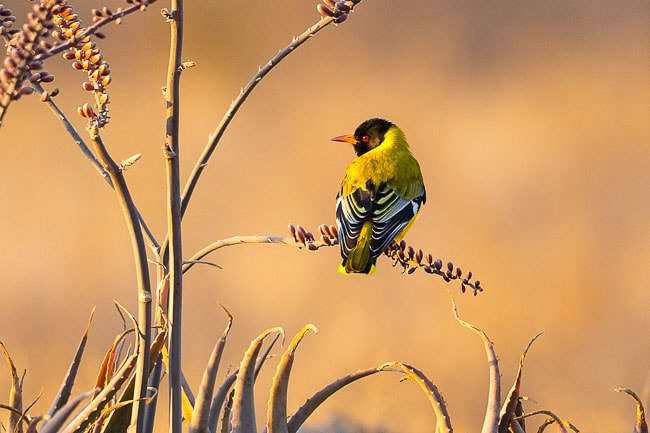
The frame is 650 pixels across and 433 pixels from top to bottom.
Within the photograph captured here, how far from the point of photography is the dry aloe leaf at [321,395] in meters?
1.02

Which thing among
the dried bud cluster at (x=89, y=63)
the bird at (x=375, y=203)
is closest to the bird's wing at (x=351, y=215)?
the bird at (x=375, y=203)

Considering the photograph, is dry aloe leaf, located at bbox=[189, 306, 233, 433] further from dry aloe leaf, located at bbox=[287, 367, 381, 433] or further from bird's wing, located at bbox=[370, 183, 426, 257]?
bird's wing, located at bbox=[370, 183, 426, 257]

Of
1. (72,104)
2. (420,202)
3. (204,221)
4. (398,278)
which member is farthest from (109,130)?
(420,202)

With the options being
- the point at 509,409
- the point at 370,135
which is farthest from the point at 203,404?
the point at 370,135

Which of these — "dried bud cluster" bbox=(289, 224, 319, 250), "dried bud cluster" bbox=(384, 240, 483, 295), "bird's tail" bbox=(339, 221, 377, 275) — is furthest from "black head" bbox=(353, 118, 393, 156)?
"dried bud cluster" bbox=(289, 224, 319, 250)

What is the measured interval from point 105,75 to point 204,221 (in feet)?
9.39

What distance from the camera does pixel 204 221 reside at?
3.68 meters

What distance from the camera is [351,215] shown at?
192 cm

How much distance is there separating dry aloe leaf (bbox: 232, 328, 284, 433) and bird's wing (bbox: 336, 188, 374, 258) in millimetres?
780

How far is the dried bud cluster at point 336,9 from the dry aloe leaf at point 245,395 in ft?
1.02

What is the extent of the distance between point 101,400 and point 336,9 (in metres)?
0.42

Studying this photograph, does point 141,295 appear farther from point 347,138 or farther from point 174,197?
point 347,138

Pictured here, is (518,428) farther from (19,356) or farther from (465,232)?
(465,232)

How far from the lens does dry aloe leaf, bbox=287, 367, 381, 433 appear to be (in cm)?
102
